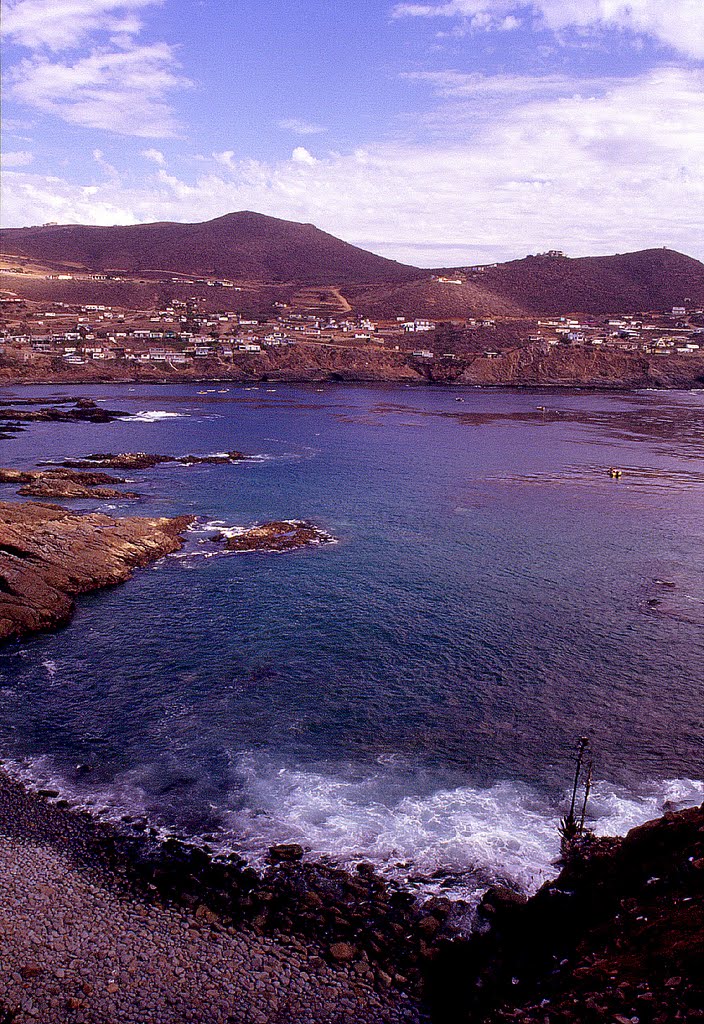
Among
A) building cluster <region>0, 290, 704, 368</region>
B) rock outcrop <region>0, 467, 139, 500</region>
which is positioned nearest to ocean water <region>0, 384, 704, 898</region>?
rock outcrop <region>0, 467, 139, 500</region>

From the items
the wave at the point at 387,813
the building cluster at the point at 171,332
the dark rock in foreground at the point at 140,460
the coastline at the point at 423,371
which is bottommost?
the wave at the point at 387,813

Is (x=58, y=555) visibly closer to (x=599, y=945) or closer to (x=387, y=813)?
(x=387, y=813)

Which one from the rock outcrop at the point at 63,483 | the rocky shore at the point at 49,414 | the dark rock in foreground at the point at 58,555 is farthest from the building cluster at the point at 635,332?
the dark rock in foreground at the point at 58,555

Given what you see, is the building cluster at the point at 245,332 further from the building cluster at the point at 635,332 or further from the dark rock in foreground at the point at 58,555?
the dark rock in foreground at the point at 58,555

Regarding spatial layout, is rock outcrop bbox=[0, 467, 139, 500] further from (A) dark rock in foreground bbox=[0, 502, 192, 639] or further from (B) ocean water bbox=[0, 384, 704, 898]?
(A) dark rock in foreground bbox=[0, 502, 192, 639]

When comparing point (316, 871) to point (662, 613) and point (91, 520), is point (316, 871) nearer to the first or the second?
point (662, 613)

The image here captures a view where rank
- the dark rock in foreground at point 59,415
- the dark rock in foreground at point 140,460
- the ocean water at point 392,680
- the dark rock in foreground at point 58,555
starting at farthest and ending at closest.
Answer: the dark rock in foreground at point 59,415
the dark rock in foreground at point 140,460
the dark rock in foreground at point 58,555
the ocean water at point 392,680

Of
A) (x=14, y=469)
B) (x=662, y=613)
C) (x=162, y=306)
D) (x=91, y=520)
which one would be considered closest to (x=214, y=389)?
(x=162, y=306)
